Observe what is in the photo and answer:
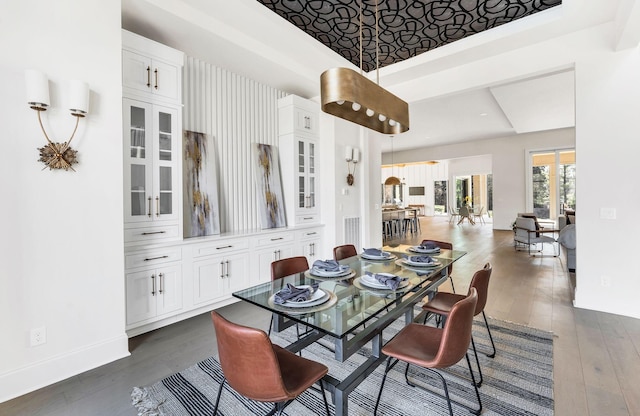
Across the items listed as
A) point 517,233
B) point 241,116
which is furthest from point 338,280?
point 517,233

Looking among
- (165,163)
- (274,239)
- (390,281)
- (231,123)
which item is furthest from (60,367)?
(231,123)

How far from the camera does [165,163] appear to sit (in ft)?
9.71

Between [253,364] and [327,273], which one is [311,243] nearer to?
[327,273]

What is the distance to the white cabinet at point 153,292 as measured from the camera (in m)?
2.67

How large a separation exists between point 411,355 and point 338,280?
26.8 inches

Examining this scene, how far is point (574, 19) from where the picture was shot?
9.80 feet

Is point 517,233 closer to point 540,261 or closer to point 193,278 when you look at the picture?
point 540,261

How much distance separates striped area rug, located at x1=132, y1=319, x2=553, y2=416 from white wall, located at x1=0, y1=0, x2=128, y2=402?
0.75 metres

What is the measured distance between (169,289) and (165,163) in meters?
1.27

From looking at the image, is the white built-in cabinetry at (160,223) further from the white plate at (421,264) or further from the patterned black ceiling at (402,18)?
the white plate at (421,264)

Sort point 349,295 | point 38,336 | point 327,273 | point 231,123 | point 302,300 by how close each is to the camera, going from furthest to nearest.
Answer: point 231,123 → point 327,273 → point 38,336 → point 349,295 → point 302,300

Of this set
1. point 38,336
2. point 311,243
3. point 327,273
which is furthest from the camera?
point 311,243

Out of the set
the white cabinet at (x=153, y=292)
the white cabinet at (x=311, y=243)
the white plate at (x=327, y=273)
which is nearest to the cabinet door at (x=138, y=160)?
the white cabinet at (x=153, y=292)

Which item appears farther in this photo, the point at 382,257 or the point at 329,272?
the point at 382,257
